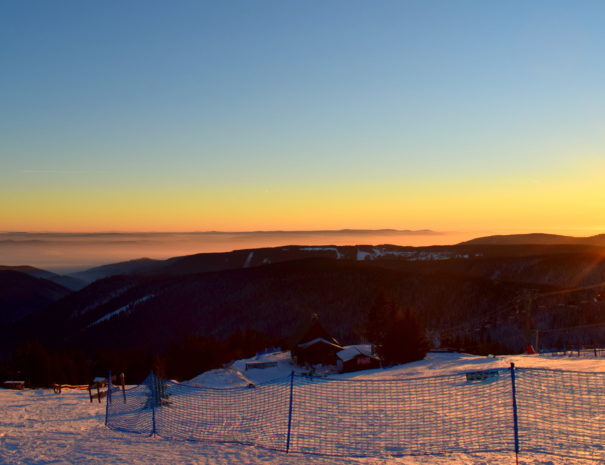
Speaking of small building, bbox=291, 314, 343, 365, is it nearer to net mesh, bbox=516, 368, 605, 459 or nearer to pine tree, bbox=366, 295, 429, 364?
pine tree, bbox=366, 295, 429, 364

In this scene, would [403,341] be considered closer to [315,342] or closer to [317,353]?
[317,353]

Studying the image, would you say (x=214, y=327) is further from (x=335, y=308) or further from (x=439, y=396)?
(x=439, y=396)

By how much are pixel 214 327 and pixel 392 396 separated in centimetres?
13548

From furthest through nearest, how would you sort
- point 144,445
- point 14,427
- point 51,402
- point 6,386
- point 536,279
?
point 536,279, point 6,386, point 51,402, point 14,427, point 144,445

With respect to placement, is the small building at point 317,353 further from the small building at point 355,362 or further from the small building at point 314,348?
the small building at point 355,362

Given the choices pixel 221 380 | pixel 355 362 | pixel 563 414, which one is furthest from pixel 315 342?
pixel 563 414

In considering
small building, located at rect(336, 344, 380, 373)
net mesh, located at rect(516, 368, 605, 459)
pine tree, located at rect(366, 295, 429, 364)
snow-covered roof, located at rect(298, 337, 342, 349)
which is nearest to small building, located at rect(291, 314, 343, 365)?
snow-covered roof, located at rect(298, 337, 342, 349)

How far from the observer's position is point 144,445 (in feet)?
41.9

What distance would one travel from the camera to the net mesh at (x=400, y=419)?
12.0 m

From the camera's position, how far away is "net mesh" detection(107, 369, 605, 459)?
12023 millimetres

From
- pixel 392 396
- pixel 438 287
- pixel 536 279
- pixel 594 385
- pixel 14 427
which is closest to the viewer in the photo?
pixel 14 427

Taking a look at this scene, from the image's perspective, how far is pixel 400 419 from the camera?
1553cm

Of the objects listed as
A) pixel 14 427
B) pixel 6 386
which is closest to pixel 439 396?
pixel 14 427

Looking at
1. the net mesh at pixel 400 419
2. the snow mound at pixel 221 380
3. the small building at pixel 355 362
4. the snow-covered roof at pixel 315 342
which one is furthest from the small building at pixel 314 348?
the net mesh at pixel 400 419
